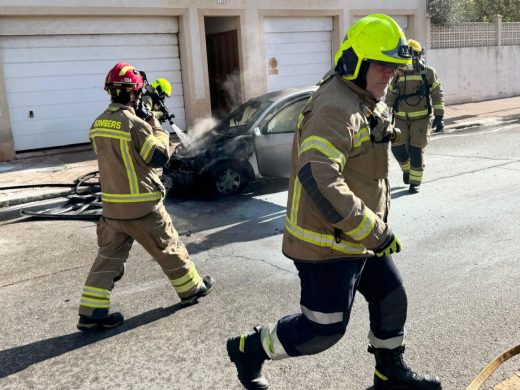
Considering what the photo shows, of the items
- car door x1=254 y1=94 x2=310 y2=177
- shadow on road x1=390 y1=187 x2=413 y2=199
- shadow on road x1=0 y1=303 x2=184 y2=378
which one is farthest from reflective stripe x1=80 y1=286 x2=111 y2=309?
shadow on road x1=390 y1=187 x2=413 y2=199

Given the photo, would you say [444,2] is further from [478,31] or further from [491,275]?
[491,275]

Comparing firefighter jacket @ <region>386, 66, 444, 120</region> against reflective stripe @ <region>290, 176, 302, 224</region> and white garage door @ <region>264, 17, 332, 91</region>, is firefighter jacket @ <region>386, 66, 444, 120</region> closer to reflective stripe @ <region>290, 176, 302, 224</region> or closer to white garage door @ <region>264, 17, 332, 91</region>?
reflective stripe @ <region>290, 176, 302, 224</region>

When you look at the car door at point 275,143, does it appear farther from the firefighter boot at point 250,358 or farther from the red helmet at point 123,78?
the firefighter boot at point 250,358

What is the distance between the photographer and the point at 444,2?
1791 cm

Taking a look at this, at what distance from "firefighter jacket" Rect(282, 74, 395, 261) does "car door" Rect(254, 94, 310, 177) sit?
16.3 ft

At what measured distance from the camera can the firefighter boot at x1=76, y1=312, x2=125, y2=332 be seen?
389 centimetres

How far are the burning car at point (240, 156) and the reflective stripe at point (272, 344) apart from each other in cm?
501

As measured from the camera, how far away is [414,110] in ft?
24.1

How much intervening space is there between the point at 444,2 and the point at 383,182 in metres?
17.0

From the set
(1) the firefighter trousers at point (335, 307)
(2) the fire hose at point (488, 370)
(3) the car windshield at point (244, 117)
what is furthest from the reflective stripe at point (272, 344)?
(3) the car windshield at point (244, 117)

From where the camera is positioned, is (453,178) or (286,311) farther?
(453,178)

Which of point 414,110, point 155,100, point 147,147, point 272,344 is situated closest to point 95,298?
point 147,147

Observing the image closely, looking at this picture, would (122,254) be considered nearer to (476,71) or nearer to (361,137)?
(361,137)

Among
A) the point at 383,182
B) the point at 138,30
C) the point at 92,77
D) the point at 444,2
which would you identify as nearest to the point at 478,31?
the point at 444,2
